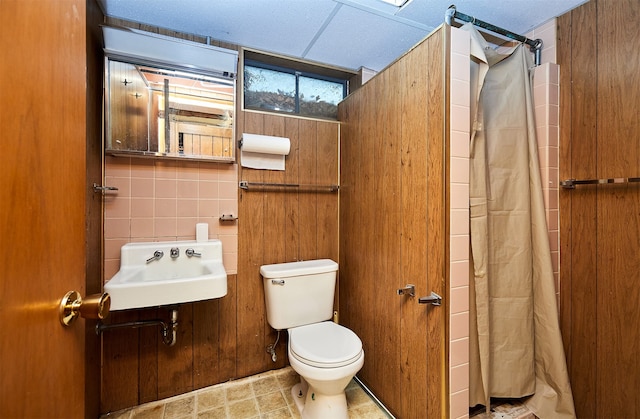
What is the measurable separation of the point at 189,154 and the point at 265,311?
1203 mm

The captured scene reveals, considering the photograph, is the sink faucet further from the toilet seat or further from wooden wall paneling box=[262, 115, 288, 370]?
the toilet seat

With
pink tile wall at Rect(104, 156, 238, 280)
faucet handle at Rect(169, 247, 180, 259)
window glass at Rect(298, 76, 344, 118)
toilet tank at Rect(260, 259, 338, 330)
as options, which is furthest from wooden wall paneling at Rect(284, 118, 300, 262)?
faucet handle at Rect(169, 247, 180, 259)

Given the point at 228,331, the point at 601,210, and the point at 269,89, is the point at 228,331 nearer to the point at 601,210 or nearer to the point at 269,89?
the point at 269,89

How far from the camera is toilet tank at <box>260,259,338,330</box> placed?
5.70ft

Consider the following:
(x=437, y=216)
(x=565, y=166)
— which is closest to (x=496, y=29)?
(x=565, y=166)

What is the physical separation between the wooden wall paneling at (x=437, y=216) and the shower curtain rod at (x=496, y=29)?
0.14m

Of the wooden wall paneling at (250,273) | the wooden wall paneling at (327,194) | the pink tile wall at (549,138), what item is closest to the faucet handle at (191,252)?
the wooden wall paneling at (250,273)

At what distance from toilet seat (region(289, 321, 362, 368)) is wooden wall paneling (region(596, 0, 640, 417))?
1.29m

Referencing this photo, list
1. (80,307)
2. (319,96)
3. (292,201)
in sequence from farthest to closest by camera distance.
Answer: (319,96)
(292,201)
(80,307)

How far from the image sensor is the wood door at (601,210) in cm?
130

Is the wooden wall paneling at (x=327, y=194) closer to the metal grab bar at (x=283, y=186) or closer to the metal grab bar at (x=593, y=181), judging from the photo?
the metal grab bar at (x=283, y=186)

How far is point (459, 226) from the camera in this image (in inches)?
49.2

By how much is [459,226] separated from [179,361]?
73.6 inches

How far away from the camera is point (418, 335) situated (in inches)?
53.0
